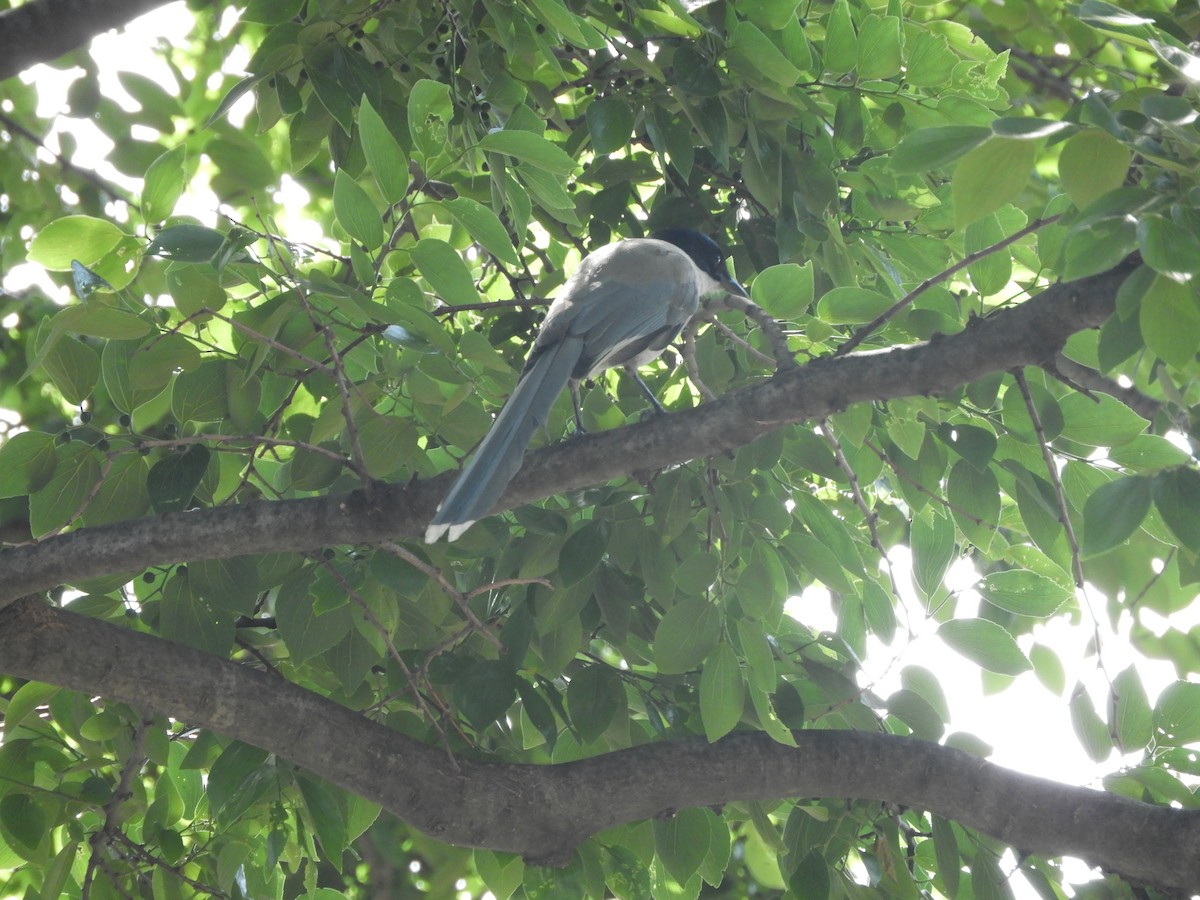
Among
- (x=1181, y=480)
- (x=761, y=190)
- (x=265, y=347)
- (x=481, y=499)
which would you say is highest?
(x=265, y=347)

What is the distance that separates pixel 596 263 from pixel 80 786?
84.8 inches

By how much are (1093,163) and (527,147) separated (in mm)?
1053

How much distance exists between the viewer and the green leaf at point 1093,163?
1.48 m

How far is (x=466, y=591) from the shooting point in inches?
120

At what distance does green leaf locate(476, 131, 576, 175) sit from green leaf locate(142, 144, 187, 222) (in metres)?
0.63

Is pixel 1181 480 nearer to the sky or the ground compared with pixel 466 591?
nearer to the sky

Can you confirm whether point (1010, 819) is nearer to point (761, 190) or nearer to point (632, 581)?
point (632, 581)

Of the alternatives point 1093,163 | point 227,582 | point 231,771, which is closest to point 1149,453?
point 1093,163

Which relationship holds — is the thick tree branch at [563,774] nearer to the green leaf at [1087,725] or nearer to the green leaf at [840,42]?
the green leaf at [1087,725]

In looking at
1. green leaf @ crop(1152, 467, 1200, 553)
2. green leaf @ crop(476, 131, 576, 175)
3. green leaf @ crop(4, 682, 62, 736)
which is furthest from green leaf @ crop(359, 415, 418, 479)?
green leaf @ crop(1152, 467, 1200, 553)

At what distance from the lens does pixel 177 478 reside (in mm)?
2432

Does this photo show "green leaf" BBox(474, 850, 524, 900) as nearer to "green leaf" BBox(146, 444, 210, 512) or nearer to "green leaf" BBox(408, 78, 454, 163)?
"green leaf" BBox(146, 444, 210, 512)

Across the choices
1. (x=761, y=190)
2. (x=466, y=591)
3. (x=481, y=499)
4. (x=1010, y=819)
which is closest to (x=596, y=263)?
(x=761, y=190)

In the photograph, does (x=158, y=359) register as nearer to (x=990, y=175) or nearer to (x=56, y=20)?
(x=56, y=20)
